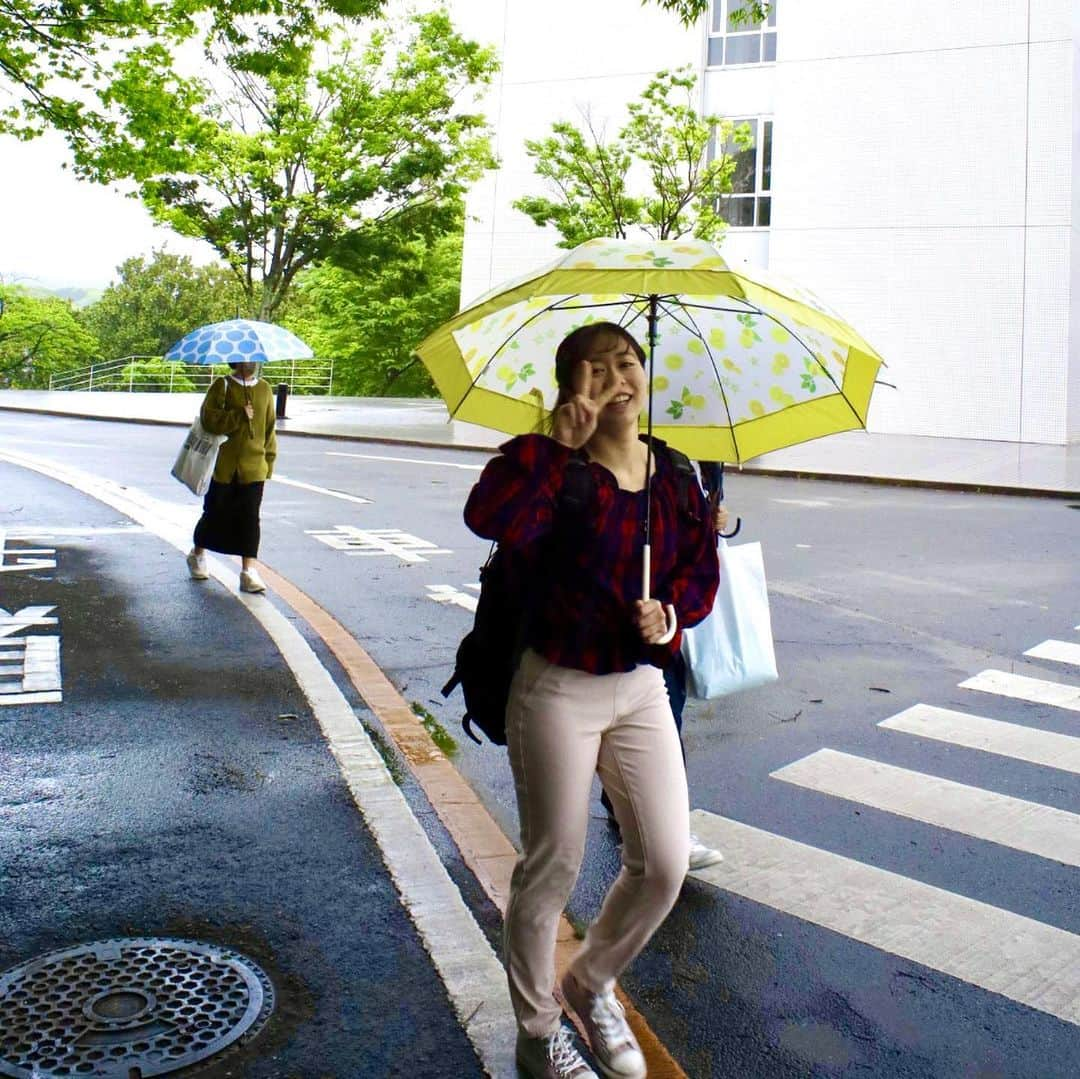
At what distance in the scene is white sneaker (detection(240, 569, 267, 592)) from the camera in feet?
30.8

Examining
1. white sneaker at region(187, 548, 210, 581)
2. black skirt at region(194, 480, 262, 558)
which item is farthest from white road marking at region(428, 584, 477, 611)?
white sneaker at region(187, 548, 210, 581)

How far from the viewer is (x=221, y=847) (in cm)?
463

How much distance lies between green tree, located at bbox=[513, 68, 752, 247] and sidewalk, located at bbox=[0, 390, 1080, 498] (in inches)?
232

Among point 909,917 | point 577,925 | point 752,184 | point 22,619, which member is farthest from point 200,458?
point 752,184

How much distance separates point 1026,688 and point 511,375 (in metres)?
4.71

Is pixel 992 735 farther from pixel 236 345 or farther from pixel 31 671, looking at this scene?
pixel 236 345

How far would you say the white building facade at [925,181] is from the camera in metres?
29.7

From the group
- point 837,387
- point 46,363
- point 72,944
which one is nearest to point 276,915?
point 72,944

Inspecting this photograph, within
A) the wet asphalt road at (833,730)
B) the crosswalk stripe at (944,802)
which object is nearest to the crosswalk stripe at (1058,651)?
the wet asphalt road at (833,730)

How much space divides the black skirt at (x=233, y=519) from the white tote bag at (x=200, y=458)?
138 millimetres

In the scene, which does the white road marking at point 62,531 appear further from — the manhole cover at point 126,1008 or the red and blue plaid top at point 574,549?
the red and blue plaid top at point 574,549

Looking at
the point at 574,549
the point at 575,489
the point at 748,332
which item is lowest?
the point at 574,549

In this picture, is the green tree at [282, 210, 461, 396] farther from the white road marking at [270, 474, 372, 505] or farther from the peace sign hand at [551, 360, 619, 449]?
the peace sign hand at [551, 360, 619, 449]

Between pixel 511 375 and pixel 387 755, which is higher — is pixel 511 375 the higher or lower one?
the higher one
